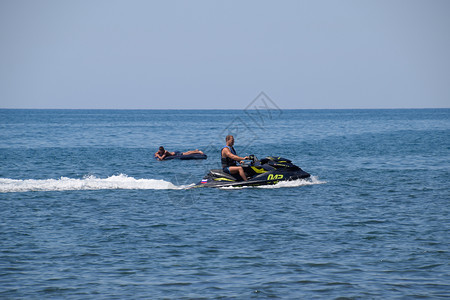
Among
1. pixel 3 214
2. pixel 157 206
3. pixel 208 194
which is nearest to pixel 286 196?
pixel 208 194

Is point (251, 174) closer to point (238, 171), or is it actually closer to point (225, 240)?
point (238, 171)

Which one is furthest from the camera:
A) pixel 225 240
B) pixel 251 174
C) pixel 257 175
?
pixel 251 174

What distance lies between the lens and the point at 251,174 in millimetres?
21266

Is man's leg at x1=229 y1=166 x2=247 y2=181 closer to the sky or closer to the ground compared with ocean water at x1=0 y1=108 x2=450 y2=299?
closer to the sky

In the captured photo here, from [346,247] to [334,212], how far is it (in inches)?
160

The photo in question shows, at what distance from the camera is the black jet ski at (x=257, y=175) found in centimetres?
2092

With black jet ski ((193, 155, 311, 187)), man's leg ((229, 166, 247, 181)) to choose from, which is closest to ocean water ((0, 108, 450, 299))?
black jet ski ((193, 155, 311, 187))

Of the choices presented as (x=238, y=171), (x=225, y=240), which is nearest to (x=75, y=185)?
(x=238, y=171)

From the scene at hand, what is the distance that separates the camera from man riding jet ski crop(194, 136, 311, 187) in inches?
822

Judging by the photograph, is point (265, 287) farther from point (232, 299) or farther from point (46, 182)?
point (46, 182)

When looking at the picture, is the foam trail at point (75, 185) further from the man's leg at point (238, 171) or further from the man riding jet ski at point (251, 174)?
the man's leg at point (238, 171)

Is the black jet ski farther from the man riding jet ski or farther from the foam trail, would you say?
the foam trail

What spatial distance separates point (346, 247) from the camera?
1230 centimetres

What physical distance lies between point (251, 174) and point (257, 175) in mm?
260
